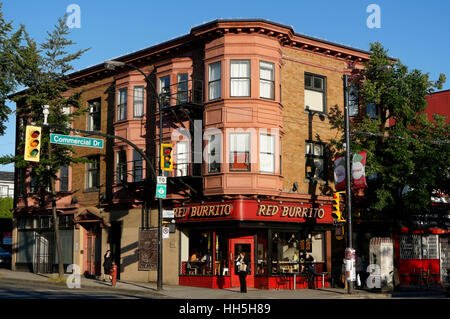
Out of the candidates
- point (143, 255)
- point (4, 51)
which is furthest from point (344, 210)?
point (4, 51)

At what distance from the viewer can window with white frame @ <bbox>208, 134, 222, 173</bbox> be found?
3009cm

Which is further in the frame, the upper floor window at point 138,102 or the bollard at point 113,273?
the upper floor window at point 138,102

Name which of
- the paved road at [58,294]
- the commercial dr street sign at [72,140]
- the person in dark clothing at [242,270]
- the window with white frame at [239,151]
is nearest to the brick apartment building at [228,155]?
the window with white frame at [239,151]

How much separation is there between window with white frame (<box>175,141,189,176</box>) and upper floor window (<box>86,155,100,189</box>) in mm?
7456

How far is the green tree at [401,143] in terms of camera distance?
2977 cm

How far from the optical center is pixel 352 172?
1129 inches

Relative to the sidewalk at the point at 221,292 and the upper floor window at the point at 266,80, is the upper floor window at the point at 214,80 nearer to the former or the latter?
the upper floor window at the point at 266,80

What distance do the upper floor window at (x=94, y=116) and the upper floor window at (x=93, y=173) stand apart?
1913mm

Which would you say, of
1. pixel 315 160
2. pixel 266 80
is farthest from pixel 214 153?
pixel 315 160

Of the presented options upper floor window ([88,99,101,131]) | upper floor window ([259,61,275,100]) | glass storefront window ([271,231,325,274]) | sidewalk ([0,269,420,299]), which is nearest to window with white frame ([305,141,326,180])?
glass storefront window ([271,231,325,274])

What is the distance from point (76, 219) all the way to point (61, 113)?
7146mm

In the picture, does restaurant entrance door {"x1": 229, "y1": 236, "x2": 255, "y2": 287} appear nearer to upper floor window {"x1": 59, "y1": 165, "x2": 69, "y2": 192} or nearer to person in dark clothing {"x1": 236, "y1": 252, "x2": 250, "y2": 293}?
person in dark clothing {"x1": 236, "y1": 252, "x2": 250, "y2": 293}

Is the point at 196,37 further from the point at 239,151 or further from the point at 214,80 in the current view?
the point at 239,151

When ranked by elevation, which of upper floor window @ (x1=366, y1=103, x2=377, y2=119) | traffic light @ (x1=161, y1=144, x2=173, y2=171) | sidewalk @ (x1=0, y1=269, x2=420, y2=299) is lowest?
sidewalk @ (x1=0, y1=269, x2=420, y2=299)
